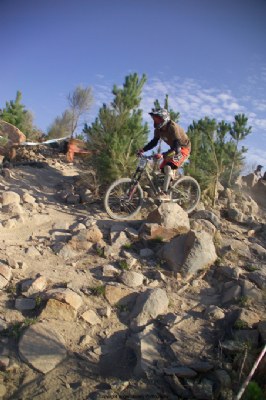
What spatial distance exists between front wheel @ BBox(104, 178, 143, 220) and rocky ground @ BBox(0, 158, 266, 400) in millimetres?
210

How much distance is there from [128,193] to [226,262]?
6.84 ft

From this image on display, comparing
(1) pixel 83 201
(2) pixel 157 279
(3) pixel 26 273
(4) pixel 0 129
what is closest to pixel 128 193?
(1) pixel 83 201

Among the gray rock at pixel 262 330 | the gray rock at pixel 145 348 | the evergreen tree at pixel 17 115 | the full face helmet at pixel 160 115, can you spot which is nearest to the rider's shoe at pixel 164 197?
the full face helmet at pixel 160 115

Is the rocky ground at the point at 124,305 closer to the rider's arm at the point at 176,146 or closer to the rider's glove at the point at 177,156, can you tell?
the rider's glove at the point at 177,156

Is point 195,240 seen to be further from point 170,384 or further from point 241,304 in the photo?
point 170,384

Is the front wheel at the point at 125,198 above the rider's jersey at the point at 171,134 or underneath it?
underneath

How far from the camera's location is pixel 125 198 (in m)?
6.02

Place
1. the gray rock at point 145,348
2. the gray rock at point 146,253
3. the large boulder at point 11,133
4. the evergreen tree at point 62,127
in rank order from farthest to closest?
the evergreen tree at point 62,127 < the large boulder at point 11,133 < the gray rock at point 146,253 < the gray rock at point 145,348

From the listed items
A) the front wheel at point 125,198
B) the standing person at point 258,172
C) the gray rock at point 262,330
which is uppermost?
the standing person at point 258,172

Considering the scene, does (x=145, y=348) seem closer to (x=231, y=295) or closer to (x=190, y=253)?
(x=231, y=295)

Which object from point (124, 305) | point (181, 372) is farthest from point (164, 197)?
point (181, 372)

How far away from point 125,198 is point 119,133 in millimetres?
2162

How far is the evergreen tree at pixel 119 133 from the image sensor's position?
7.23 meters

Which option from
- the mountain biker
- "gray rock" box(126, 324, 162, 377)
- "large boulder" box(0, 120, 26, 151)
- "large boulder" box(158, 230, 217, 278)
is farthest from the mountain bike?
"large boulder" box(0, 120, 26, 151)
